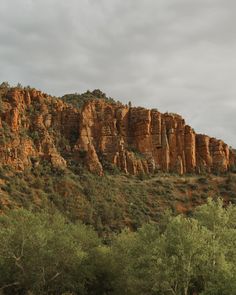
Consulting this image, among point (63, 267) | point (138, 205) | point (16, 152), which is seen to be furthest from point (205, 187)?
point (63, 267)

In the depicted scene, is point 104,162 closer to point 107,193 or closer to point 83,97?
point 107,193

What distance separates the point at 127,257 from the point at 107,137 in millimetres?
65411

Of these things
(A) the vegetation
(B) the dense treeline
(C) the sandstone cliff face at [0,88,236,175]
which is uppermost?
(A) the vegetation

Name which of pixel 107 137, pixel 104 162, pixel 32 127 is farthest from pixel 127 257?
pixel 107 137

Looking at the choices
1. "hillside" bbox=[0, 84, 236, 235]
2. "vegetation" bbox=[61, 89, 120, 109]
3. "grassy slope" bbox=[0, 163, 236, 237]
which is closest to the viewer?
"grassy slope" bbox=[0, 163, 236, 237]

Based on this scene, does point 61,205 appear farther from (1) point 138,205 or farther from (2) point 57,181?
(1) point 138,205

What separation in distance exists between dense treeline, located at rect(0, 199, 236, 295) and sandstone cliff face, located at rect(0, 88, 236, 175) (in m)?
47.5

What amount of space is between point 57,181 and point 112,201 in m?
10.2

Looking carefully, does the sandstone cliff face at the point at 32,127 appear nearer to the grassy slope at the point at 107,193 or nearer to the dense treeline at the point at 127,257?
the grassy slope at the point at 107,193

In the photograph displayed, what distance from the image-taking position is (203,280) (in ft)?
109

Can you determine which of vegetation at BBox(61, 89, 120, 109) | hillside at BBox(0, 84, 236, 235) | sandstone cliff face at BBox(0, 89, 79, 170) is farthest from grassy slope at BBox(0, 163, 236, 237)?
vegetation at BBox(61, 89, 120, 109)

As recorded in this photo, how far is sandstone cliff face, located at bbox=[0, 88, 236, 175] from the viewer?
94.2 meters

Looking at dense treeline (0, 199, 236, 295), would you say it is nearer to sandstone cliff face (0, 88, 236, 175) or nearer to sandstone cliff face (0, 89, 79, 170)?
sandstone cliff face (0, 89, 79, 170)

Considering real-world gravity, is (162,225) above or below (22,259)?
above
